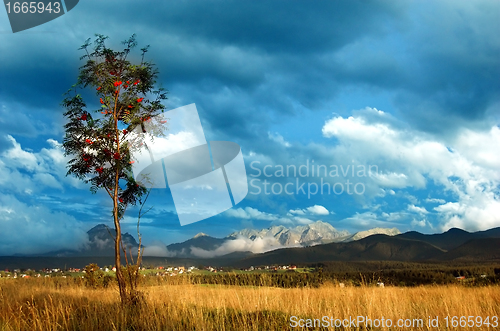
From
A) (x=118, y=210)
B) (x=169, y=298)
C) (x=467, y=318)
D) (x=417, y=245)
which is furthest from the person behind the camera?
(x=417, y=245)

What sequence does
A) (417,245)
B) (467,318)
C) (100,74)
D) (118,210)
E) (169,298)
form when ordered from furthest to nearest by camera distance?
(417,245) → (100,74) → (118,210) → (169,298) → (467,318)

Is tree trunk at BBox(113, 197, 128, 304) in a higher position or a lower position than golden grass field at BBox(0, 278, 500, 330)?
higher

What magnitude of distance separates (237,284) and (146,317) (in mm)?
3631

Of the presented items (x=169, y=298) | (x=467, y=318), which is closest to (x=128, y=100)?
(x=169, y=298)

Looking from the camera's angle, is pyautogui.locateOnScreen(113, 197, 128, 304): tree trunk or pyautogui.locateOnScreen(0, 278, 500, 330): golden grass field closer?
pyautogui.locateOnScreen(0, 278, 500, 330): golden grass field

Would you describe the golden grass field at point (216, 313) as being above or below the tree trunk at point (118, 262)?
below

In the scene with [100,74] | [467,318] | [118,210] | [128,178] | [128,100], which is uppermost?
[100,74]

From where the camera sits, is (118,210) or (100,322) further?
(118,210)

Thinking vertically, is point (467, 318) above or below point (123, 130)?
below

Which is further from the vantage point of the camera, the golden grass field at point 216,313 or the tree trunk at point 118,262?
the tree trunk at point 118,262

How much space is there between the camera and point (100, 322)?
8898 mm

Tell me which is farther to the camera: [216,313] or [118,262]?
[118,262]

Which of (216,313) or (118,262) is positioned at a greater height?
(118,262)

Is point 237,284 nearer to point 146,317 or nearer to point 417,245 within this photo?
point 146,317
